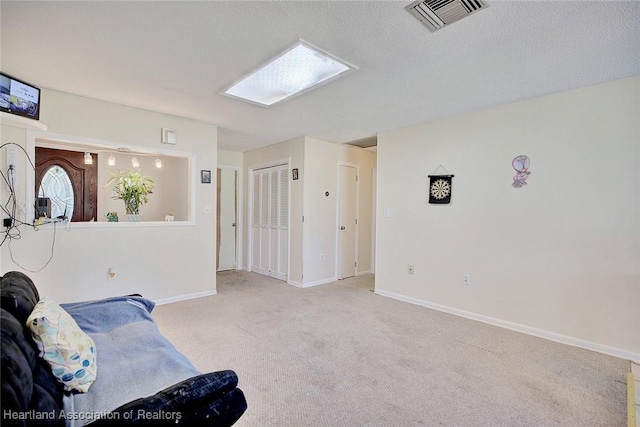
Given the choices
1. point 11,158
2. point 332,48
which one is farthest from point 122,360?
point 11,158

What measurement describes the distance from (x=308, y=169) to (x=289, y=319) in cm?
226

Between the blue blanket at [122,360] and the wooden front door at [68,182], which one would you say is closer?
the blue blanket at [122,360]

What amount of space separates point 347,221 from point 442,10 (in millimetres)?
3777

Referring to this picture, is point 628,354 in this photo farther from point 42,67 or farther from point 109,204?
point 109,204

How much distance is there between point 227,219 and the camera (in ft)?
19.0


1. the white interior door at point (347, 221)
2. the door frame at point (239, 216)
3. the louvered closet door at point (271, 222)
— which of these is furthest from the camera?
the door frame at point (239, 216)

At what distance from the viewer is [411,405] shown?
1855 mm

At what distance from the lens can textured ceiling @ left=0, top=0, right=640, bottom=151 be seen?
1746 mm

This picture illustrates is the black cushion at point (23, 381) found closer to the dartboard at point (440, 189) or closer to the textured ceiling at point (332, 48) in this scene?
the textured ceiling at point (332, 48)

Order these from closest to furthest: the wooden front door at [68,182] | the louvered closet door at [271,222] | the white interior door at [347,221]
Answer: the wooden front door at [68,182] < the louvered closet door at [271,222] < the white interior door at [347,221]

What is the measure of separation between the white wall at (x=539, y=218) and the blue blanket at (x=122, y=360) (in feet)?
9.86

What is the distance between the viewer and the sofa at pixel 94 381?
881 millimetres

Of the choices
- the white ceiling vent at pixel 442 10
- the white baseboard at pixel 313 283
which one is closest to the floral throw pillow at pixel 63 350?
the white ceiling vent at pixel 442 10

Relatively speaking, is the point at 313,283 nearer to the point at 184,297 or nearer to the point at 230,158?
the point at 184,297
